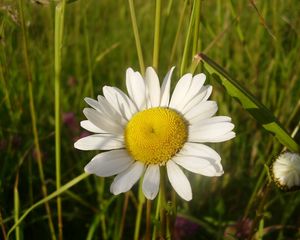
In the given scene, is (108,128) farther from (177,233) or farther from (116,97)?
(177,233)

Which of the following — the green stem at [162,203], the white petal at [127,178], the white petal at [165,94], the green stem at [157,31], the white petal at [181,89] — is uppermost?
the green stem at [157,31]

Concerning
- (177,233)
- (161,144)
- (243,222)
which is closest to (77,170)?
(177,233)

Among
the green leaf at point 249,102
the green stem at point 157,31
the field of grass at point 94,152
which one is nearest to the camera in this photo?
the green leaf at point 249,102

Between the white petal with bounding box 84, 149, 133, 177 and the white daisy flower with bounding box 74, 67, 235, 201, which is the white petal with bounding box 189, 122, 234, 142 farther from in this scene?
the white petal with bounding box 84, 149, 133, 177

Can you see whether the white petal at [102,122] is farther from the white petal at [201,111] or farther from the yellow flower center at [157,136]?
the white petal at [201,111]

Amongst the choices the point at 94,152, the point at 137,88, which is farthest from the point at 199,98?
the point at 94,152

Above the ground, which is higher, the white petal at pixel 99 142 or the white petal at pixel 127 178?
the white petal at pixel 99 142

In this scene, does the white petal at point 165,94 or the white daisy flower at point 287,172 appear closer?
the white daisy flower at point 287,172

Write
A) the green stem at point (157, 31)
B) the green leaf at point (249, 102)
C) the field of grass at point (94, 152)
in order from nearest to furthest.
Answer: the green leaf at point (249, 102)
the green stem at point (157, 31)
the field of grass at point (94, 152)

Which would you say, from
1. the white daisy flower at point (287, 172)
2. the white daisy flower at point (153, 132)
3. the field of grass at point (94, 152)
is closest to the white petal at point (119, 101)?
the white daisy flower at point (153, 132)
